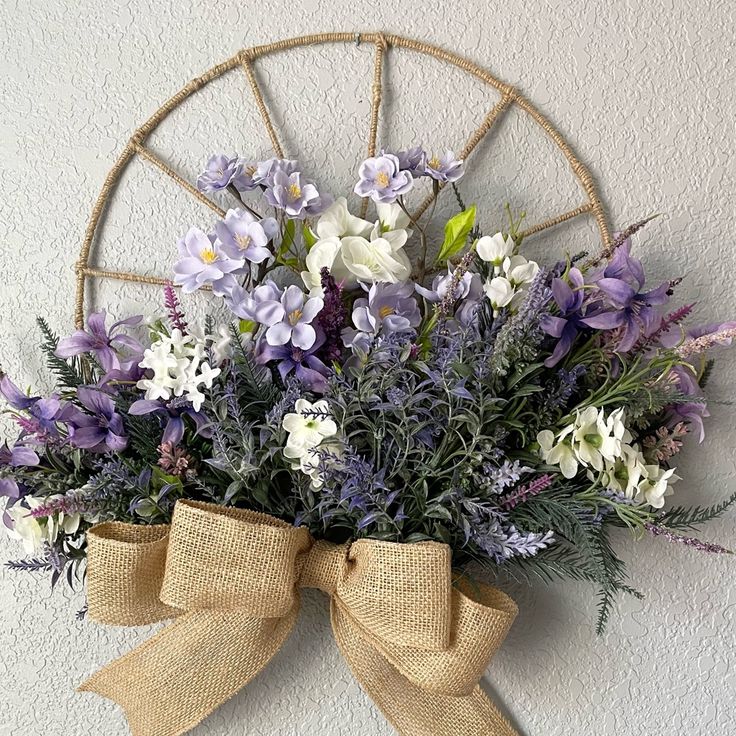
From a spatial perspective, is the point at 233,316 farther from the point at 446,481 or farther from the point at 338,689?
the point at 338,689

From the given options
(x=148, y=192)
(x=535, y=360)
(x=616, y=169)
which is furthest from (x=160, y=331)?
(x=616, y=169)

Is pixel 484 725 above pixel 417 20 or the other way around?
the other way around

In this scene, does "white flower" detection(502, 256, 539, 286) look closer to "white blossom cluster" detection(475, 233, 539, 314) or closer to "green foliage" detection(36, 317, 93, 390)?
"white blossom cluster" detection(475, 233, 539, 314)

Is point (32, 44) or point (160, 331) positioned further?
point (32, 44)

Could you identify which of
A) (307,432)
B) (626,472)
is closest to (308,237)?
(307,432)

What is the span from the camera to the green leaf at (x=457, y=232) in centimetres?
85

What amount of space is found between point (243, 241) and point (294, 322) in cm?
11

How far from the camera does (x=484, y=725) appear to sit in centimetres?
89

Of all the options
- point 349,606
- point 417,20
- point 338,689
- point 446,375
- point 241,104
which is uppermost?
point 417,20

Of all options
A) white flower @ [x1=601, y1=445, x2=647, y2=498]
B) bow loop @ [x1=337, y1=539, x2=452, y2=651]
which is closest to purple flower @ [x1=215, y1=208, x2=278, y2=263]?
bow loop @ [x1=337, y1=539, x2=452, y2=651]

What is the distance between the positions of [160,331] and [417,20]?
0.50m

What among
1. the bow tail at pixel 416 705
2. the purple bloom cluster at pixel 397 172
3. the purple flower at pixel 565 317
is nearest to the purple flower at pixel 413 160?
the purple bloom cluster at pixel 397 172

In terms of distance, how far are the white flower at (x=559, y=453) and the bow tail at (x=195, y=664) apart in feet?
1.11

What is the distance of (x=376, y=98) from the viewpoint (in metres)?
0.93
